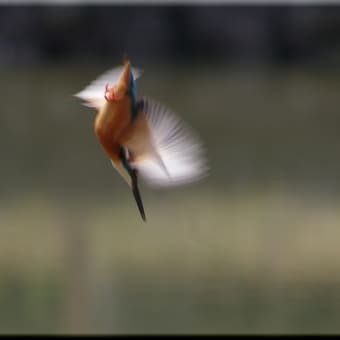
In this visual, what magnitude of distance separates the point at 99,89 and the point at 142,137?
0.11 ft

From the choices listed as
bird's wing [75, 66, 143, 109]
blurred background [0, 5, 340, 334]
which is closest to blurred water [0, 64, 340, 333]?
blurred background [0, 5, 340, 334]

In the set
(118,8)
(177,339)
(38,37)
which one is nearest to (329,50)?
(118,8)

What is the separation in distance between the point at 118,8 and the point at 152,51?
91 millimetres

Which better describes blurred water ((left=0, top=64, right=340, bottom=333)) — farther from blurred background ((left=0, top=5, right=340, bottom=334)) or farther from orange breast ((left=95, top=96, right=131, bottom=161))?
orange breast ((left=95, top=96, right=131, bottom=161))

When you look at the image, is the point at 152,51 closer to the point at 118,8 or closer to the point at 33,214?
the point at 118,8

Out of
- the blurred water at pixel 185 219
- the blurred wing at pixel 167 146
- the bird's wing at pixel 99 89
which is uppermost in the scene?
the bird's wing at pixel 99 89

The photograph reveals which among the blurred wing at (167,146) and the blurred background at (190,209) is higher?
the blurred wing at (167,146)

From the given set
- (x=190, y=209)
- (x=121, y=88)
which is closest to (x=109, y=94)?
(x=121, y=88)

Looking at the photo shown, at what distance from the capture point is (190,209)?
1.86 m

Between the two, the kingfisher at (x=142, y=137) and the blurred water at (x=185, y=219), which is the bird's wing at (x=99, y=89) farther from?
the blurred water at (x=185, y=219)

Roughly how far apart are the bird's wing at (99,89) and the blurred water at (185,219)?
4.80 feet

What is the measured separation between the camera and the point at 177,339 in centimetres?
190

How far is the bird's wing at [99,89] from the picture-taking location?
304mm

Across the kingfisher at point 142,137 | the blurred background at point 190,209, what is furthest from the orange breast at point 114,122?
the blurred background at point 190,209
